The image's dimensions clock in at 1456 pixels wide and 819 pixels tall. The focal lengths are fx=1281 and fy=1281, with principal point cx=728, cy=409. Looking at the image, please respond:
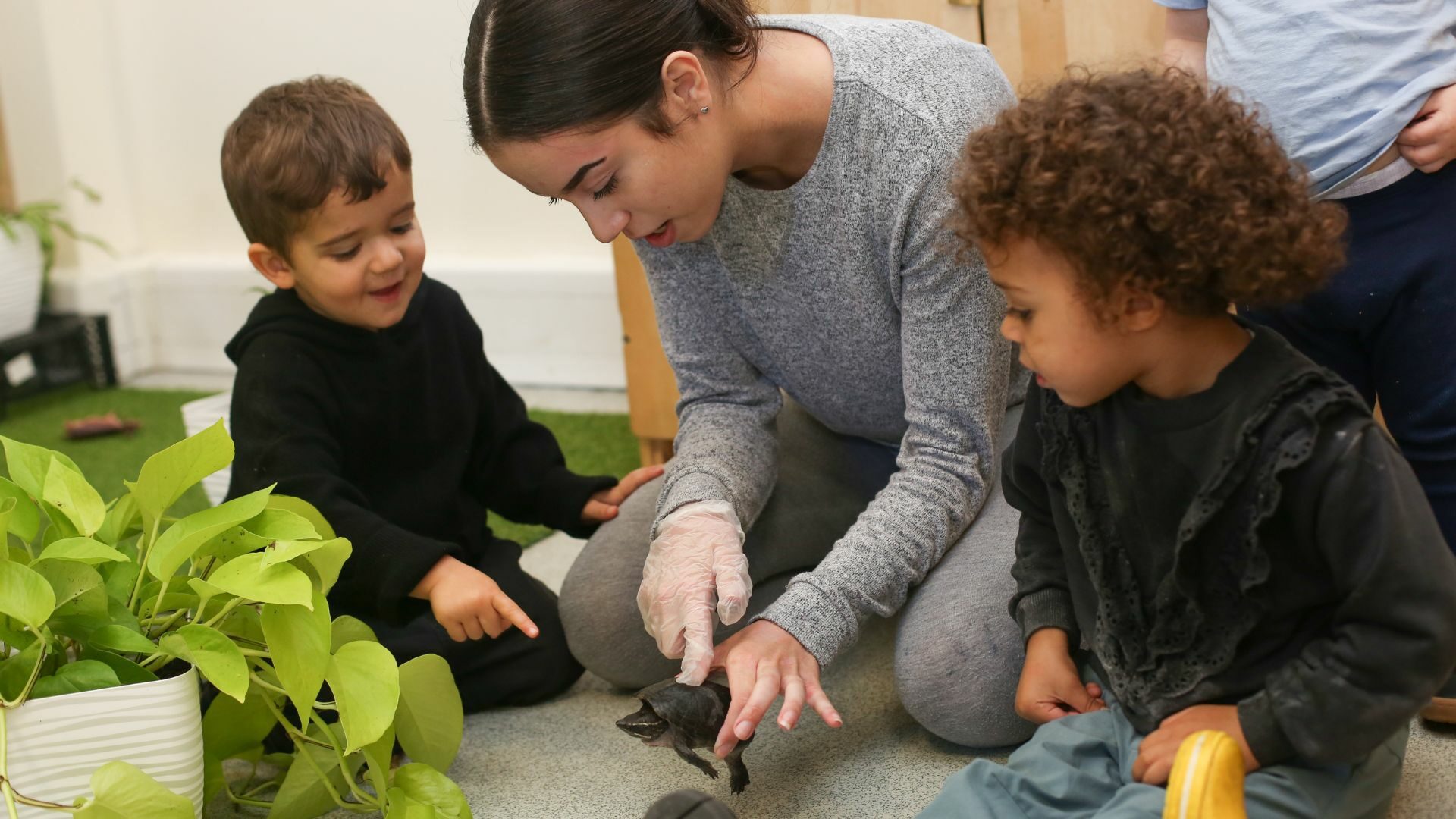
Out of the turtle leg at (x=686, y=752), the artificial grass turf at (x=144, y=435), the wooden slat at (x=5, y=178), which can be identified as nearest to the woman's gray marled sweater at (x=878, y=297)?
the turtle leg at (x=686, y=752)

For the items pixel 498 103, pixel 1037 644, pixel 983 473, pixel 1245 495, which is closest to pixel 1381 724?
pixel 1245 495

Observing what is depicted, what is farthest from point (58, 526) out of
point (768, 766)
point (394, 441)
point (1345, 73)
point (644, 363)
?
point (1345, 73)

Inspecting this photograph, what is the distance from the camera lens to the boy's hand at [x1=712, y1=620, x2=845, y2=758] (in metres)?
0.92

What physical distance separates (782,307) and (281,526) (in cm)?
48

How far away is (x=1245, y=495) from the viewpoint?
80 centimetres

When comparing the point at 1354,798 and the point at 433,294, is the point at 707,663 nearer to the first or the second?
the point at 1354,798

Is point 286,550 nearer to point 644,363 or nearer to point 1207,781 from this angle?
point 1207,781

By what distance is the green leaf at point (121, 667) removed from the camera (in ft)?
3.09

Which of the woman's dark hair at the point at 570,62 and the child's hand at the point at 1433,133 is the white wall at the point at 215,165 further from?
the child's hand at the point at 1433,133

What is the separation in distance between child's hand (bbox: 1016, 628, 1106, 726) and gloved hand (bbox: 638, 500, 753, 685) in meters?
0.23

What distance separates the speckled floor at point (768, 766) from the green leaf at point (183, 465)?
0.32 metres

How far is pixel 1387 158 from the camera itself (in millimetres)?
1046

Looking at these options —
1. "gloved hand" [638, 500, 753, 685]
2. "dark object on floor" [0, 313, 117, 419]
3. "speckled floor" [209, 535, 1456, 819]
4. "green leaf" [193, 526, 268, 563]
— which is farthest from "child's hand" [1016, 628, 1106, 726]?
"dark object on floor" [0, 313, 117, 419]

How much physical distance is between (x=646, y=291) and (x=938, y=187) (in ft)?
2.47
